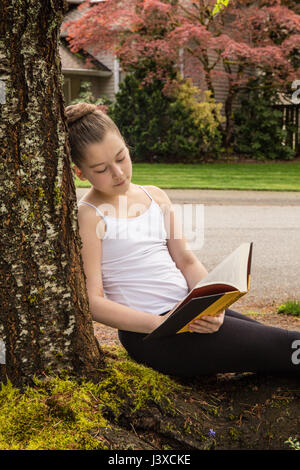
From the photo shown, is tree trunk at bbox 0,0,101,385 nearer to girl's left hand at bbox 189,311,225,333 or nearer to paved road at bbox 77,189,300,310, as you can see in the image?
girl's left hand at bbox 189,311,225,333

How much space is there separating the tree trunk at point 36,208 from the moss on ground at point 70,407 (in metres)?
0.07

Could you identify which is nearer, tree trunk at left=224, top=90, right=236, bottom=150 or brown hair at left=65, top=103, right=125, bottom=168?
brown hair at left=65, top=103, right=125, bottom=168

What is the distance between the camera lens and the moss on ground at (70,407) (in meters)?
1.59

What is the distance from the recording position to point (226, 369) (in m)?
2.05

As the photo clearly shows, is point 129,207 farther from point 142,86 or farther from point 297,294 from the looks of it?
point 142,86

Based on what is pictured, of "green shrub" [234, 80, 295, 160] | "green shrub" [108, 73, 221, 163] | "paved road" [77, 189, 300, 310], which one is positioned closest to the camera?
"paved road" [77, 189, 300, 310]

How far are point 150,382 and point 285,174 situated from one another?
12.3 metres

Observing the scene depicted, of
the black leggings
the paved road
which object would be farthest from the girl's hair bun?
the paved road

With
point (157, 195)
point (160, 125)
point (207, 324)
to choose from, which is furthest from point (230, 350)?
point (160, 125)

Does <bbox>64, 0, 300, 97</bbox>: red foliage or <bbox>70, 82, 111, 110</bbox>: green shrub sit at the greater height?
<bbox>64, 0, 300, 97</bbox>: red foliage

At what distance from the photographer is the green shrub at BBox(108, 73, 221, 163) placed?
15.5 metres

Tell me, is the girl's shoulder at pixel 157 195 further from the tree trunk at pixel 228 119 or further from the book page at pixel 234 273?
the tree trunk at pixel 228 119

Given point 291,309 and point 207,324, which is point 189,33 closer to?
point 291,309

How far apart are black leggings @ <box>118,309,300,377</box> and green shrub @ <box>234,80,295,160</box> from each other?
15.4 m
